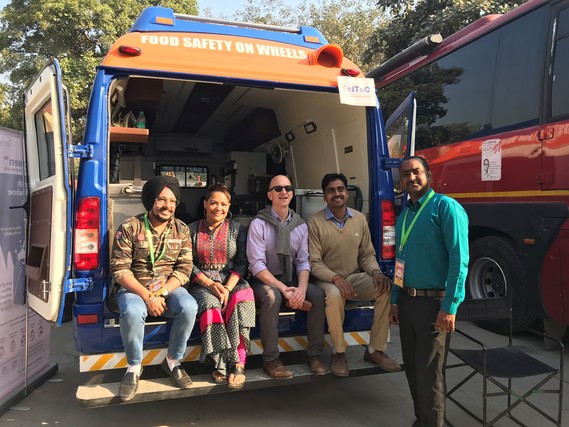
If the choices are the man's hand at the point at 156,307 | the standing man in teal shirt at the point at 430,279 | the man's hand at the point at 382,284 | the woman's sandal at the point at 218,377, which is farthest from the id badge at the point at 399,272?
the man's hand at the point at 156,307

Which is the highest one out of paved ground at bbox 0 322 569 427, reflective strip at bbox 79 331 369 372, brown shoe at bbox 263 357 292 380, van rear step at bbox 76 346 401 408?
reflective strip at bbox 79 331 369 372

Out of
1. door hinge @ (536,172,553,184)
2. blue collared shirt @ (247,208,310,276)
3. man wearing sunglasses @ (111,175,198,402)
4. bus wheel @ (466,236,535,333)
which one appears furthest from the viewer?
bus wheel @ (466,236,535,333)

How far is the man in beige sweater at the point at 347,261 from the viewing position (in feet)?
10.3

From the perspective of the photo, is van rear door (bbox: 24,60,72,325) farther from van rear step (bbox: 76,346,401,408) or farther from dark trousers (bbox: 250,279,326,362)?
dark trousers (bbox: 250,279,326,362)

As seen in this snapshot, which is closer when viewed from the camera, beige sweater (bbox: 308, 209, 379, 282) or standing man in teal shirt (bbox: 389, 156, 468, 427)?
standing man in teal shirt (bbox: 389, 156, 468, 427)

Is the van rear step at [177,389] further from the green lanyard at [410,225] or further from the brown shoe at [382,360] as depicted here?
the green lanyard at [410,225]

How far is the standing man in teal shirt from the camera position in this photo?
2.43 meters

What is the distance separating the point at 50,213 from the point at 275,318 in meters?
1.54

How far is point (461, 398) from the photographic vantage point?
332 cm

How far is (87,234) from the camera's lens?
106 inches

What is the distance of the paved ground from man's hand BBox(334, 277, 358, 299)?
0.81 metres

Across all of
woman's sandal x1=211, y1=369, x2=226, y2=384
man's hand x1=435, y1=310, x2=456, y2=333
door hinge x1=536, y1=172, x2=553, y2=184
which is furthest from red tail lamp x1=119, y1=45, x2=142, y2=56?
door hinge x1=536, y1=172, x2=553, y2=184

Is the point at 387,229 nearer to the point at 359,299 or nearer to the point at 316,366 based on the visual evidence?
the point at 359,299

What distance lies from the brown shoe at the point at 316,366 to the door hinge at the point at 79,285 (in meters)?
1.49
